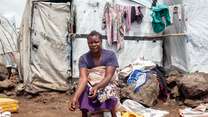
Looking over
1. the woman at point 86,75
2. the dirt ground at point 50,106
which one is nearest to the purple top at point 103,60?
the woman at point 86,75

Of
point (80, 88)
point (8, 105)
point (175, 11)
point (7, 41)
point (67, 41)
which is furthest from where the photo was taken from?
point (7, 41)

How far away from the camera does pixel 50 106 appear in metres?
10.9

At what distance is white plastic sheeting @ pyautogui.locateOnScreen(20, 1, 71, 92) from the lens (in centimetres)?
1192

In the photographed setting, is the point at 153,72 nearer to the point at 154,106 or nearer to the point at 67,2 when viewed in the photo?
the point at 154,106

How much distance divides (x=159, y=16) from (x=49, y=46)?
2.74 m

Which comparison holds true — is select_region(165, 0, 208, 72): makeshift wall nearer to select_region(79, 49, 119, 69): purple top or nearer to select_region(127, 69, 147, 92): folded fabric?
select_region(127, 69, 147, 92): folded fabric

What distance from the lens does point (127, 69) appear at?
1107 centimetres

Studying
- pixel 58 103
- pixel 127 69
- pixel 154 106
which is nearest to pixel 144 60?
pixel 127 69

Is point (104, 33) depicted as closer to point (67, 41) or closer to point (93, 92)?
point (67, 41)

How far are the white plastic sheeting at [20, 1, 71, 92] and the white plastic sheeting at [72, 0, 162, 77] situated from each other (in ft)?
0.97

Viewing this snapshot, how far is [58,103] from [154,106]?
88.7 inches

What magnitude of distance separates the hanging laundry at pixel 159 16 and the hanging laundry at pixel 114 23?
74cm

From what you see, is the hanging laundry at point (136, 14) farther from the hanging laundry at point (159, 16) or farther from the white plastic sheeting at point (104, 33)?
the hanging laundry at point (159, 16)

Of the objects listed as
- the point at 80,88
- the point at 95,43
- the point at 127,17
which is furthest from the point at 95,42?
the point at 127,17
